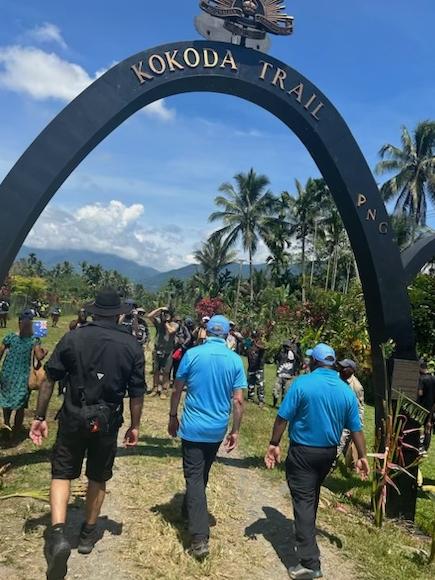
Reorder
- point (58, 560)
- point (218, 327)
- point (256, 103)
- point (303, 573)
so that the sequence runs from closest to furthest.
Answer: point (58, 560)
point (303, 573)
point (218, 327)
point (256, 103)

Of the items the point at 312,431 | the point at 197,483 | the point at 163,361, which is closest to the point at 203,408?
the point at 197,483

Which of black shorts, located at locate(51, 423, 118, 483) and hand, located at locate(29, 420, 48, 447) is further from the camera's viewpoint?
hand, located at locate(29, 420, 48, 447)

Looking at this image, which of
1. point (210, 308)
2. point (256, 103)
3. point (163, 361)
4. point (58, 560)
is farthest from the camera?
point (210, 308)

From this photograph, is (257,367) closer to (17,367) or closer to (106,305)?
(17,367)

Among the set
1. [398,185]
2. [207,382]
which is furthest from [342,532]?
[398,185]

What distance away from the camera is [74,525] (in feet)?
14.2

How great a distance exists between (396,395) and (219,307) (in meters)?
30.3

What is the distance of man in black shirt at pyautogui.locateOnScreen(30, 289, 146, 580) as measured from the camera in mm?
3646

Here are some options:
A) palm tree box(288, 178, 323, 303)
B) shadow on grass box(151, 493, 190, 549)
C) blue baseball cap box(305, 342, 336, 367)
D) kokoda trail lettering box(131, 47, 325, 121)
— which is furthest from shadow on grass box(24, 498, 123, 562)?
palm tree box(288, 178, 323, 303)

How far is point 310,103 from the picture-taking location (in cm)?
597

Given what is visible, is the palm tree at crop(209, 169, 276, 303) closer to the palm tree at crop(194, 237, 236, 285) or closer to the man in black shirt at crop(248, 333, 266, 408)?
the palm tree at crop(194, 237, 236, 285)

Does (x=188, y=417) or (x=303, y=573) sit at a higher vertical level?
(x=188, y=417)

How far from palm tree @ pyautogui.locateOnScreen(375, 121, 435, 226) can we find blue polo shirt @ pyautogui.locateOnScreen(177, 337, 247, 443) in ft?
122

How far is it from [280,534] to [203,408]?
59.6 inches
